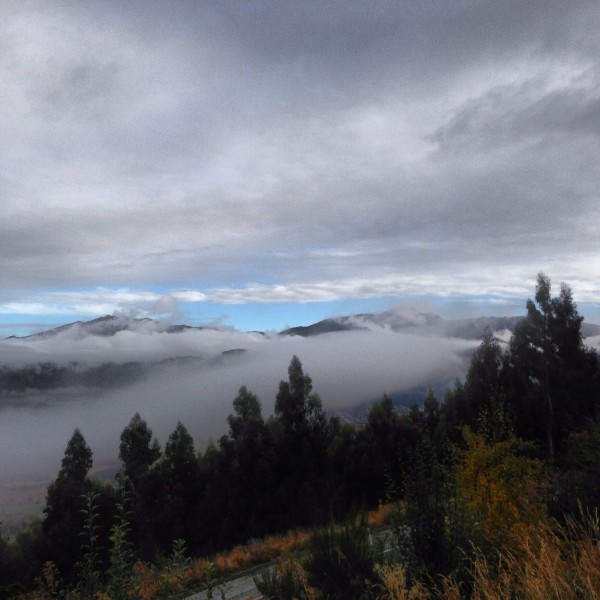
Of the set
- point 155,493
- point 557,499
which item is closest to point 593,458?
point 557,499

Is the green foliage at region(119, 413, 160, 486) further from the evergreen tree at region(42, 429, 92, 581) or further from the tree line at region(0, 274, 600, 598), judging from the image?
the evergreen tree at region(42, 429, 92, 581)

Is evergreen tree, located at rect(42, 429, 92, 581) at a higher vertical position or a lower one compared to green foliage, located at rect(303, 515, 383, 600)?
lower

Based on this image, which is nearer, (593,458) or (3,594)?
(593,458)

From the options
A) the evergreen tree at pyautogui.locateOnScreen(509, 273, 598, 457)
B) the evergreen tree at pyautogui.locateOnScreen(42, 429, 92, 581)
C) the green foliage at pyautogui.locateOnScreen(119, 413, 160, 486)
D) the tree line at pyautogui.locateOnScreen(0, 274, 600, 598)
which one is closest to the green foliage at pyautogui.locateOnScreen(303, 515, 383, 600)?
the tree line at pyautogui.locateOnScreen(0, 274, 600, 598)

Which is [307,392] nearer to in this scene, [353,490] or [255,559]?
[353,490]

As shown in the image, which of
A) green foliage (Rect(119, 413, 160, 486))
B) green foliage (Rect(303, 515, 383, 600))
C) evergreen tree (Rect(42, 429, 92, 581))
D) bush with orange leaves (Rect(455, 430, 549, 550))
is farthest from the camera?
green foliage (Rect(119, 413, 160, 486))

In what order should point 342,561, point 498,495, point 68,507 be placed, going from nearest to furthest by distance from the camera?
point 342,561, point 498,495, point 68,507

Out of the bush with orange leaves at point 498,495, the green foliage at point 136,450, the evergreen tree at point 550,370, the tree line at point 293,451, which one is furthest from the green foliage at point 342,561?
the green foliage at point 136,450

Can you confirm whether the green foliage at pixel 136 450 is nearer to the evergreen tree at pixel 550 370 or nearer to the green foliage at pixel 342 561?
the evergreen tree at pixel 550 370

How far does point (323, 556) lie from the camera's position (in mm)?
7918

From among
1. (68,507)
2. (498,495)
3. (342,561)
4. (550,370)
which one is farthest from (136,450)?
(342,561)

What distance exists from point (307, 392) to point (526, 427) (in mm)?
14332

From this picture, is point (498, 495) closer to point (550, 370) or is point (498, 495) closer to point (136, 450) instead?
point (550, 370)

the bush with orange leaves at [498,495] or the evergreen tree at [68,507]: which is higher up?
the bush with orange leaves at [498,495]
